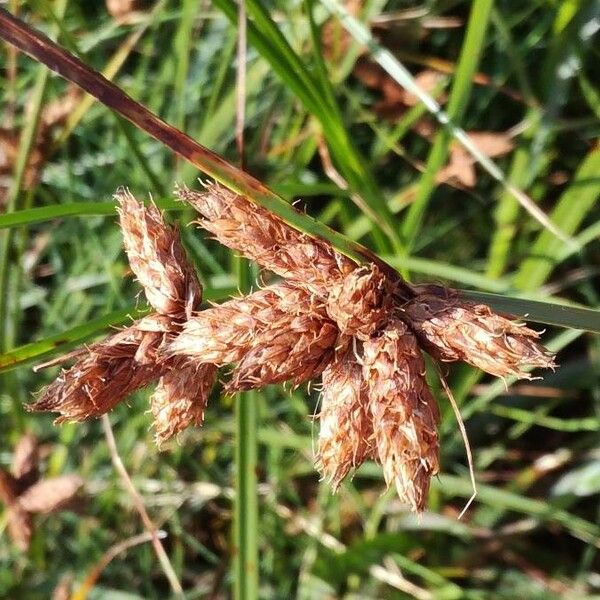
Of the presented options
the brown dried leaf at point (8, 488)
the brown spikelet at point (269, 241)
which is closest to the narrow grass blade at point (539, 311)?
the brown spikelet at point (269, 241)

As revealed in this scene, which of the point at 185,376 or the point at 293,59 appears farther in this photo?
the point at 293,59

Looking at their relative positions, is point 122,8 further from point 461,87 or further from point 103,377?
point 103,377

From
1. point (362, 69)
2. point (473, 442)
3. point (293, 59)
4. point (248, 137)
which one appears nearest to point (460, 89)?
point (293, 59)

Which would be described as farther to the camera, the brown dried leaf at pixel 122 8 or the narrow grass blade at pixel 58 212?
the brown dried leaf at pixel 122 8

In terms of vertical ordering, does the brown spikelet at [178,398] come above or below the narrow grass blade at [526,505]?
above

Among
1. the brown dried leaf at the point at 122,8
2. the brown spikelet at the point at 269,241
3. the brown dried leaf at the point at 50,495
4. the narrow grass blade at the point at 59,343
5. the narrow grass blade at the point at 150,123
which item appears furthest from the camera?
the brown dried leaf at the point at 122,8

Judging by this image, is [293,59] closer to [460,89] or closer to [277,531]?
[460,89]

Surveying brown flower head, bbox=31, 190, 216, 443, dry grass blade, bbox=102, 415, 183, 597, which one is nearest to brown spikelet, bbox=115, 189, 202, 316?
brown flower head, bbox=31, 190, 216, 443

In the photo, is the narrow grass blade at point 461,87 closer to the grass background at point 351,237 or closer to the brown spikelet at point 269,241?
the grass background at point 351,237
